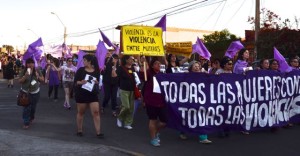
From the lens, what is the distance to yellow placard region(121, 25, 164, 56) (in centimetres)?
866

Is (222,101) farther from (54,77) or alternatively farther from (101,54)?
(54,77)

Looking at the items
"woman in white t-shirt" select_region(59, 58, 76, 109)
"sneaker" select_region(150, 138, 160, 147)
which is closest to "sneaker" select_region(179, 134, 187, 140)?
"sneaker" select_region(150, 138, 160, 147)

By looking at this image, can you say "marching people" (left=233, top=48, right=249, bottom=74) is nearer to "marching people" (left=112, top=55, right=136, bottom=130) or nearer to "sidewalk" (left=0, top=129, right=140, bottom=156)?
"marching people" (left=112, top=55, right=136, bottom=130)

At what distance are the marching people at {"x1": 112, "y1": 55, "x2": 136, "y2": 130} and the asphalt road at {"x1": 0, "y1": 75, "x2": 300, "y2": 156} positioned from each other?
0.74ft

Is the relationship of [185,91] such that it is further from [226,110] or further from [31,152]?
[31,152]

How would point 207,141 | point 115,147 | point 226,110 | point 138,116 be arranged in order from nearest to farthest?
point 115,147 < point 207,141 < point 226,110 < point 138,116

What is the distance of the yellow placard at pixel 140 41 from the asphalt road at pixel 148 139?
1.70 meters

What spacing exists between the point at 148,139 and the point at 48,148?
202cm

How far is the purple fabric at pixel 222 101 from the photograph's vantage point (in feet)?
26.1

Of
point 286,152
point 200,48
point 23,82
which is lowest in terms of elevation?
point 286,152

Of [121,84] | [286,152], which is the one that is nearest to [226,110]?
[286,152]

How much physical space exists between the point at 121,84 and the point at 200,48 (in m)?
4.62

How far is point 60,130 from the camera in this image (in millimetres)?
8773

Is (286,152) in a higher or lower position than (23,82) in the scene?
lower
